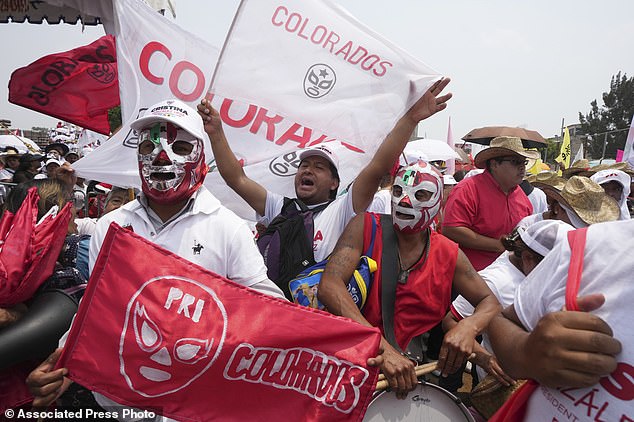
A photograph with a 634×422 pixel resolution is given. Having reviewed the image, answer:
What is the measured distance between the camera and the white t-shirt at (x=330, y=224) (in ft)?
10.5

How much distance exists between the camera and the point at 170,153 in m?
2.49

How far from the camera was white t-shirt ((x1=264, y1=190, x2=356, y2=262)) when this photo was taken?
3.19 meters

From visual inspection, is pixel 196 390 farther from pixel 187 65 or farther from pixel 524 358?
pixel 187 65

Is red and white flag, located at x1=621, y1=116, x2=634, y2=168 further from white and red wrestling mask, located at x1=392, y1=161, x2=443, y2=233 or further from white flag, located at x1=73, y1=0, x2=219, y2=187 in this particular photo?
white flag, located at x1=73, y1=0, x2=219, y2=187

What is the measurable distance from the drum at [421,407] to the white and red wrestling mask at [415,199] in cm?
92

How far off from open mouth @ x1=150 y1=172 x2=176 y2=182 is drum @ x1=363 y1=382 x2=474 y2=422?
1.50 metres

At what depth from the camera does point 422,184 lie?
289 cm

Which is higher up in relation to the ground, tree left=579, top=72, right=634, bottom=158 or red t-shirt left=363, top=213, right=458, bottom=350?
tree left=579, top=72, right=634, bottom=158

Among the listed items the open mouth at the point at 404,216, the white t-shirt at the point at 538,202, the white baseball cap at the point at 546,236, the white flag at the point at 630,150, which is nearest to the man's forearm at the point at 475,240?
the white t-shirt at the point at 538,202

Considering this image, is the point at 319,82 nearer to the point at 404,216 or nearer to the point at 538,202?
the point at 404,216

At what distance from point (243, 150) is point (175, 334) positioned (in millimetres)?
2466

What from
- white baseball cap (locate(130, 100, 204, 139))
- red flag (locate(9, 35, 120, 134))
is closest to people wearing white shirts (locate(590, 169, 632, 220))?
white baseball cap (locate(130, 100, 204, 139))

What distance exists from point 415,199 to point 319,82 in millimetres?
1311

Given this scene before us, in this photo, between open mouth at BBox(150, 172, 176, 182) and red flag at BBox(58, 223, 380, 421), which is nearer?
red flag at BBox(58, 223, 380, 421)
